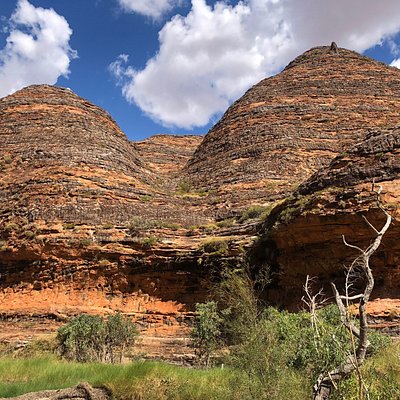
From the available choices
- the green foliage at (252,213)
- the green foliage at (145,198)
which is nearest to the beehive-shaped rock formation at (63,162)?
the green foliage at (145,198)

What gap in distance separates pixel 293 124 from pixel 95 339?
21967 mm

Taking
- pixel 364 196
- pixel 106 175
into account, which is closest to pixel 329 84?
pixel 106 175

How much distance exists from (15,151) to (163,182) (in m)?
10.2

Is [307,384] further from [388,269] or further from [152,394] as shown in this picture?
[388,269]

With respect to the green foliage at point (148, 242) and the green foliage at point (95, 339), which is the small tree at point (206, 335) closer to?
the green foliage at point (95, 339)

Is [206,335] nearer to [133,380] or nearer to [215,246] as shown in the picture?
[215,246]

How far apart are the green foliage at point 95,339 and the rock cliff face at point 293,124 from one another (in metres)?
11.3

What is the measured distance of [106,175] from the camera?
2256 centimetres

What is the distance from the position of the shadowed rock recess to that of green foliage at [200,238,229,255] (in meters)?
0.05

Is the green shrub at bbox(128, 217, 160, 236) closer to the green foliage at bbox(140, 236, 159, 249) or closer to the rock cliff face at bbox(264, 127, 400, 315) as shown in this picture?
the green foliage at bbox(140, 236, 159, 249)

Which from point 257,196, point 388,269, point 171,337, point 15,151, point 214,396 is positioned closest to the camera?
point 214,396

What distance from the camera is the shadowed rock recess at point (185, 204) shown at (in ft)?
44.0

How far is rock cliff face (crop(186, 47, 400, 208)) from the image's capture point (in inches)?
1003

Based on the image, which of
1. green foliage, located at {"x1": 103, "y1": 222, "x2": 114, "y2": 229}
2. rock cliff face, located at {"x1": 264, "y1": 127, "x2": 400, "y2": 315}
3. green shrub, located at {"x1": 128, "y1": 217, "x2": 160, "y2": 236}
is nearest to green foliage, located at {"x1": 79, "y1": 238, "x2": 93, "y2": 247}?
green foliage, located at {"x1": 103, "y1": 222, "x2": 114, "y2": 229}
